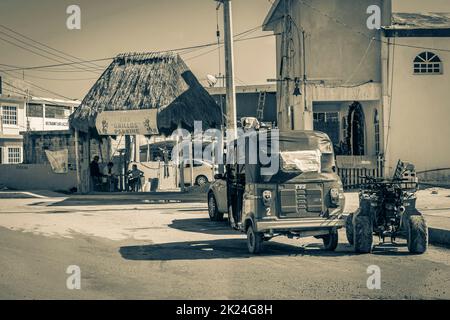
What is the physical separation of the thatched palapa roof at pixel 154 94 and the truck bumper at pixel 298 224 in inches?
562

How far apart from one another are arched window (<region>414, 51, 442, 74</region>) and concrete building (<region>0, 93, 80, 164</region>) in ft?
96.8

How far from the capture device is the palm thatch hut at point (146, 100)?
26231mm

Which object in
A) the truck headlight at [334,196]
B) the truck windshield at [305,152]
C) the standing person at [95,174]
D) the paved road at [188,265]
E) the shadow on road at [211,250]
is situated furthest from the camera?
the standing person at [95,174]

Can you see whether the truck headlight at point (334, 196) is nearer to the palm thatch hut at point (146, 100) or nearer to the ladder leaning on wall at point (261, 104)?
the palm thatch hut at point (146, 100)

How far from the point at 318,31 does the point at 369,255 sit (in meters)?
19.1

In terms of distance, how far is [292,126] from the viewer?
3158cm

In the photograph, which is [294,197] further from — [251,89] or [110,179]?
[251,89]

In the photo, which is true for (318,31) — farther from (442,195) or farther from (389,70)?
(442,195)

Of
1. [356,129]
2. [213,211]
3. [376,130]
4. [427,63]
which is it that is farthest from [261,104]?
[213,211]

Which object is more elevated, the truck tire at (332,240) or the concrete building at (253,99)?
the concrete building at (253,99)

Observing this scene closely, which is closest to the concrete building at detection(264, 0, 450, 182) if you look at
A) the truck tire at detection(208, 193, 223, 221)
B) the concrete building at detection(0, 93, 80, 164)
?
the truck tire at detection(208, 193, 223, 221)

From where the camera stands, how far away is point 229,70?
22766 millimetres

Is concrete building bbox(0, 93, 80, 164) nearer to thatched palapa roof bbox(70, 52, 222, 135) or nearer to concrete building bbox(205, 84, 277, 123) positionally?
concrete building bbox(205, 84, 277, 123)

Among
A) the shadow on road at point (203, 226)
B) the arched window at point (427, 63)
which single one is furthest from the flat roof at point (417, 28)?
the shadow on road at point (203, 226)
